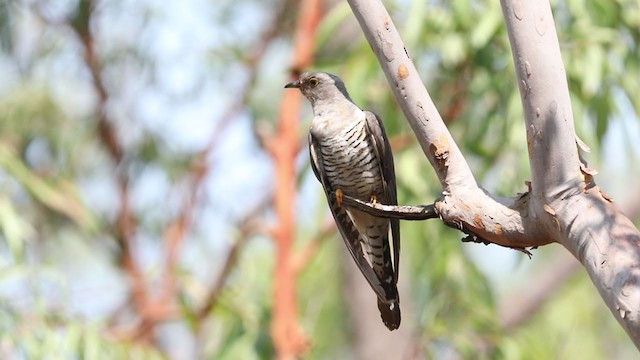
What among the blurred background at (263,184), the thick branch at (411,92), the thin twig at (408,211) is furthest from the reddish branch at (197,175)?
Answer: the thick branch at (411,92)

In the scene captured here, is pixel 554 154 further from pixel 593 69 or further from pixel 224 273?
pixel 224 273

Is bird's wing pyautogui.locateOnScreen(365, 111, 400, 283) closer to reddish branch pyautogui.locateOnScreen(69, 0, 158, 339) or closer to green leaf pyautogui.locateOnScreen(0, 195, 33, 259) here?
green leaf pyautogui.locateOnScreen(0, 195, 33, 259)

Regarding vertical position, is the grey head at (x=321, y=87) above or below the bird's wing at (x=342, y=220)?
above

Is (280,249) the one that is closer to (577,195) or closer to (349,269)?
(349,269)

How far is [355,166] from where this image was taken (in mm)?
3246

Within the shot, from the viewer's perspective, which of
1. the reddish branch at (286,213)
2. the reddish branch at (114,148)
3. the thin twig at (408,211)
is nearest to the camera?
the thin twig at (408,211)

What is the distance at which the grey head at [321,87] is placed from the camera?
335 cm

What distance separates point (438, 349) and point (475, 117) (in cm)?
103

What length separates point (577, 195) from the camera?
2021mm

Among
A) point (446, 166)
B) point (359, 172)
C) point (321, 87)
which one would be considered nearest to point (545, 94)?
point (446, 166)

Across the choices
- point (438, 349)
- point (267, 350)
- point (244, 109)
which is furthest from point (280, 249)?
point (244, 109)

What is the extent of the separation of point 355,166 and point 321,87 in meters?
0.34

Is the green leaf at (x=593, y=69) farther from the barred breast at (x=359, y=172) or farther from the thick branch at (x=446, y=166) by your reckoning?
the thick branch at (x=446, y=166)

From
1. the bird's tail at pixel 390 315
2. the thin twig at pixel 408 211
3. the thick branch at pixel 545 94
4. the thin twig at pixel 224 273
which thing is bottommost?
the thin twig at pixel 224 273
